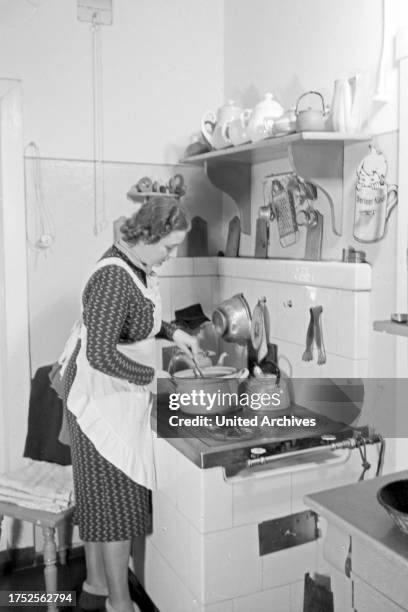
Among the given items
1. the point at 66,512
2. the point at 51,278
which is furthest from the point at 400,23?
the point at 66,512

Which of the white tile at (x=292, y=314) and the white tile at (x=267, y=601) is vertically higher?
the white tile at (x=292, y=314)

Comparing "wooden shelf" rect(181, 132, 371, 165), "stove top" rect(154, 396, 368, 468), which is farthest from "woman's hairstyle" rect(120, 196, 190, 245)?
"stove top" rect(154, 396, 368, 468)

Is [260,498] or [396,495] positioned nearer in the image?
[396,495]

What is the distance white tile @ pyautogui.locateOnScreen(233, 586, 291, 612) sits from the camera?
1693 millimetres

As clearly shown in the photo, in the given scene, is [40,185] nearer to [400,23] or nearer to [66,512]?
[66,512]

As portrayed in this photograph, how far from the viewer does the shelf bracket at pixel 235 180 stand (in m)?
2.23

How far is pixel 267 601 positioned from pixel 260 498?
11.1 inches

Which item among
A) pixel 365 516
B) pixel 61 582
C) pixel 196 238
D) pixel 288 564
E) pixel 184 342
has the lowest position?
pixel 61 582

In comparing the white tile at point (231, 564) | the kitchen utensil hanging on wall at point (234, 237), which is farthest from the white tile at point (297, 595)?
the kitchen utensil hanging on wall at point (234, 237)

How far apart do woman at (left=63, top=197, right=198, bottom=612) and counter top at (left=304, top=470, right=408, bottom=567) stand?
650 millimetres

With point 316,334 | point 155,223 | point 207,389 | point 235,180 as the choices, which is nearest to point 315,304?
point 316,334

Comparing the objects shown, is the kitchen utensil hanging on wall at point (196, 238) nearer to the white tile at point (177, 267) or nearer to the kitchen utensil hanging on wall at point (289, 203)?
the white tile at point (177, 267)

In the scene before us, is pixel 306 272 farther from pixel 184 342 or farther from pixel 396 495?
pixel 396 495

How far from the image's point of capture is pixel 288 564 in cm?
174
